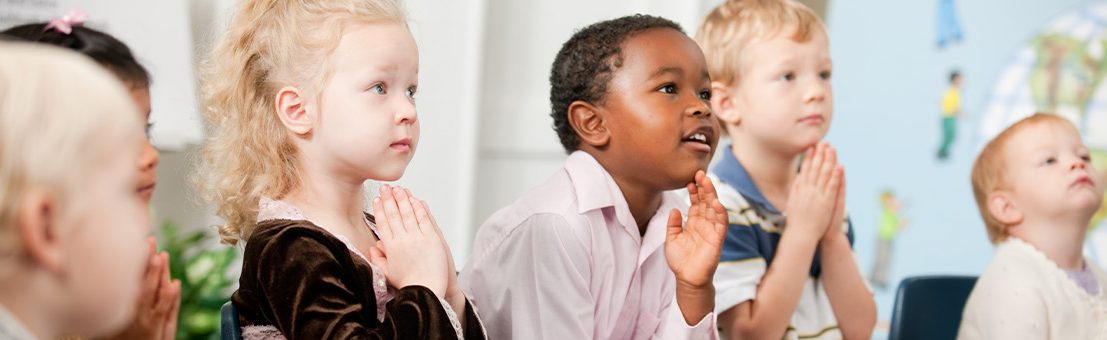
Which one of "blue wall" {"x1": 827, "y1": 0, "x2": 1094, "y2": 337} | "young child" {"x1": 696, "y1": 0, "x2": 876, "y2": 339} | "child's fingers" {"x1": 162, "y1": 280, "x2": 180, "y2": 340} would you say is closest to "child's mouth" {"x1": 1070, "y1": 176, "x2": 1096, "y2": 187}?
"young child" {"x1": 696, "y1": 0, "x2": 876, "y2": 339}

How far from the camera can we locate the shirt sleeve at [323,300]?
1.37 meters

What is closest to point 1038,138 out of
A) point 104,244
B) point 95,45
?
point 95,45

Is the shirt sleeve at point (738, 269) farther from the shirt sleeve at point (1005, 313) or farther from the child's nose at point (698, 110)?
the shirt sleeve at point (1005, 313)

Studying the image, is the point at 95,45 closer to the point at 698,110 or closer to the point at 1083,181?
the point at 698,110

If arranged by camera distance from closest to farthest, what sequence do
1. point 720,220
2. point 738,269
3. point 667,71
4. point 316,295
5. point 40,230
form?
point 40,230 → point 316,295 → point 720,220 → point 667,71 → point 738,269

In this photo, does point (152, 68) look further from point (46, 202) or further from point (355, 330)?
point (46, 202)

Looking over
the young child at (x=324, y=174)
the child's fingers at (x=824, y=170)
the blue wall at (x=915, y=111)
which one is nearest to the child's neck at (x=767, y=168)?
the child's fingers at (x=824, y=170)

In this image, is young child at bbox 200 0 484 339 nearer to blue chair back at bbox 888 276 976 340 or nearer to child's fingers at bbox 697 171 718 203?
child's fingers at bbox 697 171 718 203

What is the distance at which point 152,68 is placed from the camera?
2.53m

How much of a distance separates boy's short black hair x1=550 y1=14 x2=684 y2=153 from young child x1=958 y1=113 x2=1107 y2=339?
88 cm

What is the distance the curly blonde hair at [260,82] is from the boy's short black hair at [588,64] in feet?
1.03

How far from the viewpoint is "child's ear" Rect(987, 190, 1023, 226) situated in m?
2.25

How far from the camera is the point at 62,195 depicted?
35.0 inches

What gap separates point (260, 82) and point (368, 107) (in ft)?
0.63
